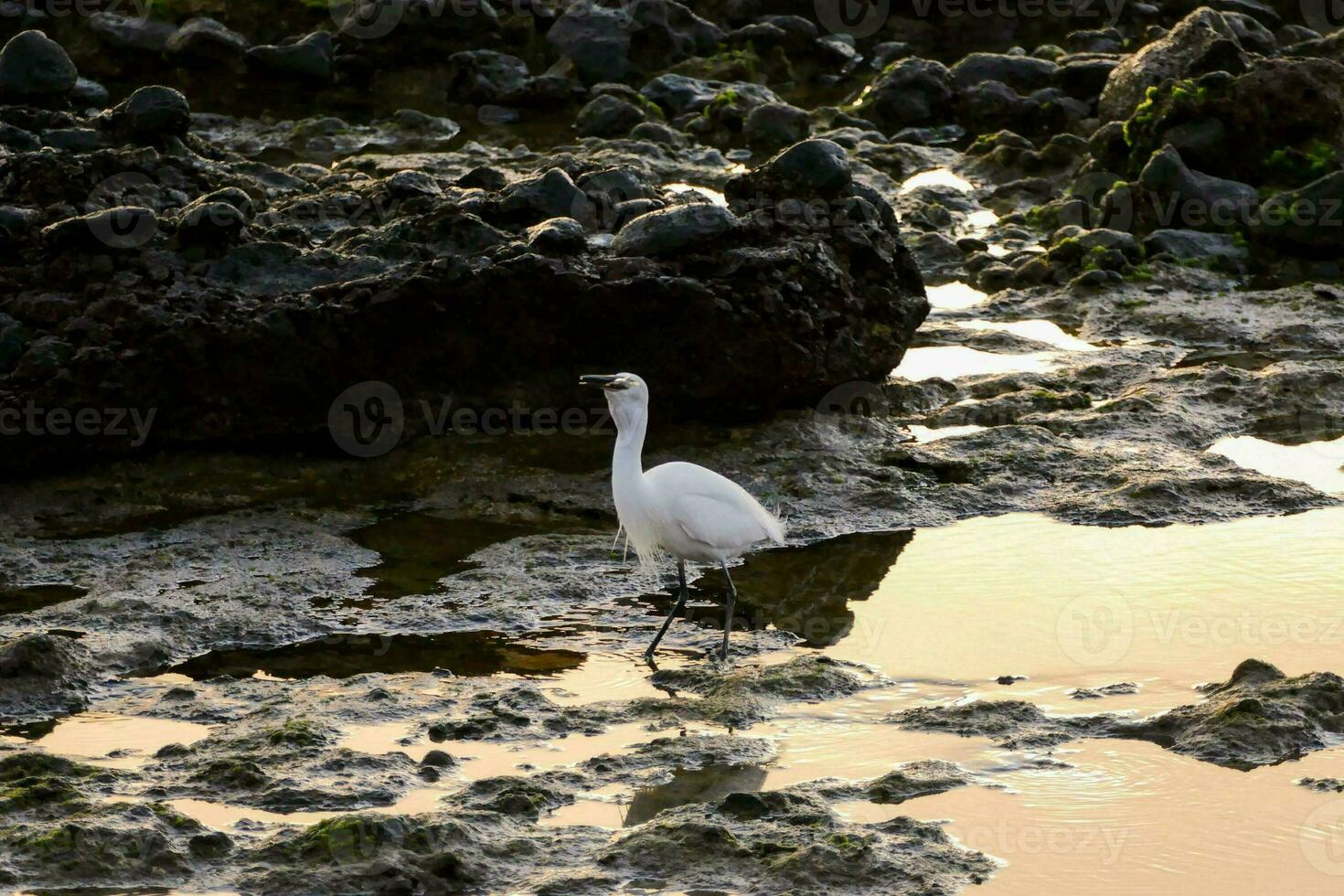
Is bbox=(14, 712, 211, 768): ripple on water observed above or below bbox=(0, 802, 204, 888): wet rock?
above

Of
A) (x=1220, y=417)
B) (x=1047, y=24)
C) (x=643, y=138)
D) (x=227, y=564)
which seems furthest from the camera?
(x=1047, y=24)

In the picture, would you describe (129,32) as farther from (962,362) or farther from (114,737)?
(114,737)

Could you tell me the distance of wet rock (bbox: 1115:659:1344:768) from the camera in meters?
5.66

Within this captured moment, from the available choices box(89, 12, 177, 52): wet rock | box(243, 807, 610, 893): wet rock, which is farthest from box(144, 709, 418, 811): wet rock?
box(89, 12, 177, 52): wet rock

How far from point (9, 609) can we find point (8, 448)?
142 cm

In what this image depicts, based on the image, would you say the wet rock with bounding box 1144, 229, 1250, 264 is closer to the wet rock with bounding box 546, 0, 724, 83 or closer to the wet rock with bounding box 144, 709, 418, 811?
the wet rock with bounding box 546, 0, 724, 83

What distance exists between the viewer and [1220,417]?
9797 millimetres

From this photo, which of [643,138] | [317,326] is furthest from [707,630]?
[643,138]

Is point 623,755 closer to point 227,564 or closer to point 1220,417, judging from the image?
point 227,564

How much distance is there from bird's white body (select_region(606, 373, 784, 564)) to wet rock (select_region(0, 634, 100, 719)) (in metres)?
2.29

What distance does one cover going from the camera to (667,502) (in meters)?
6.86

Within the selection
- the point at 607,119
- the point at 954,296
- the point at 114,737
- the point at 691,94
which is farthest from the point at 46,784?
the point at 691,94

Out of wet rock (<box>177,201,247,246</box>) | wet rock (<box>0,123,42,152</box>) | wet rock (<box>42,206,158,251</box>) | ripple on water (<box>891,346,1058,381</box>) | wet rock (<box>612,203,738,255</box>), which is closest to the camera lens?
wet rock (<box>42,206,158,251</box>)

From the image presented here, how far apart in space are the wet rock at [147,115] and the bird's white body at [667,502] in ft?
14.6
